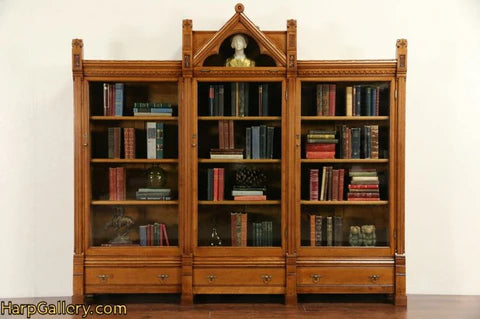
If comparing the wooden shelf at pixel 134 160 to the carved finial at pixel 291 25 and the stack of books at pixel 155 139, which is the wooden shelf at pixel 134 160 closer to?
the stack of books at pixel 155 139

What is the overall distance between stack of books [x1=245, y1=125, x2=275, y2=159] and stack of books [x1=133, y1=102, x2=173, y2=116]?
63cm

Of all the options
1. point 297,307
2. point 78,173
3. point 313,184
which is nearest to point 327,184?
point 313,184

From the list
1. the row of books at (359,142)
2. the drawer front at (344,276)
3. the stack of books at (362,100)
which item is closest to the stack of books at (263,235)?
the drawer front at (344,276)

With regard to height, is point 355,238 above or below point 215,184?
below

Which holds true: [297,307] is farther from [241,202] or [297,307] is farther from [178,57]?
[178,57]

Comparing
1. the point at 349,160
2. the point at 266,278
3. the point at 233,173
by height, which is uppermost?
the point at 349,160

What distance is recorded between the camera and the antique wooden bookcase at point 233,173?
13.3 feet

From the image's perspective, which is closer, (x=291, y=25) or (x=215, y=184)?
(x=291, y=25)

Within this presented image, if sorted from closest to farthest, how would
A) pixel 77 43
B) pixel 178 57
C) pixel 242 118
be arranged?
pixel 77 43 → pixel 242 118 → pixel 178 57

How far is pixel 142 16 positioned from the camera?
14.8ft

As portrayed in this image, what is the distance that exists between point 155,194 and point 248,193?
2.34 ft

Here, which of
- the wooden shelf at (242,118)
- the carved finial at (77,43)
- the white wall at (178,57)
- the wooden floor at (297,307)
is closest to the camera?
the wooden floor at (297,307)

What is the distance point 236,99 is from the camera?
4.11 metres

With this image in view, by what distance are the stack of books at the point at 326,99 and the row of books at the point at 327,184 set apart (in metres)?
0.43
